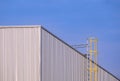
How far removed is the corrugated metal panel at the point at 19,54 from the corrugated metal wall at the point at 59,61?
43 cm

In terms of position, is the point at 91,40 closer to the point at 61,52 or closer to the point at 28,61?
the point at 61,52

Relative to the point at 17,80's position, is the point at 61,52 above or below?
above

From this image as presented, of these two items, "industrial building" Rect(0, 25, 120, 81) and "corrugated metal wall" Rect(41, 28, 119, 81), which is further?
"corrugated metal wall" Rect(41, 28, 119, 81)

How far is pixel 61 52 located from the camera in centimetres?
1808

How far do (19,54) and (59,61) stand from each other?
2652 mm

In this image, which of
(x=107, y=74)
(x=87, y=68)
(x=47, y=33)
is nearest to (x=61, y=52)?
(x=47, y=33)

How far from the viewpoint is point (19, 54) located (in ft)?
53.4

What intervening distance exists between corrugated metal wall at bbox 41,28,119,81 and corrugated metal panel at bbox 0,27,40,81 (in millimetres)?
433

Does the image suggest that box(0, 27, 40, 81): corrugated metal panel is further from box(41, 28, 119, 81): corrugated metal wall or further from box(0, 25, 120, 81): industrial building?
box(41, 28, 119, 81): corrugated metal wall

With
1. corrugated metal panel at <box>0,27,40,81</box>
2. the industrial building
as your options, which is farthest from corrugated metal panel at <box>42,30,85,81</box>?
corrugated metal panel at <box>0,27,40,81</box>

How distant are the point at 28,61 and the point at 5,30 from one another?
204 centimetres

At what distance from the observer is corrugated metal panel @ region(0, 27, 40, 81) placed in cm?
1608

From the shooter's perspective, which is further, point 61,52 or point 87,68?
point 87,68

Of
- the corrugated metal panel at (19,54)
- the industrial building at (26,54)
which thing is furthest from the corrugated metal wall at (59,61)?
the corrugated metal panel at (19,54)
